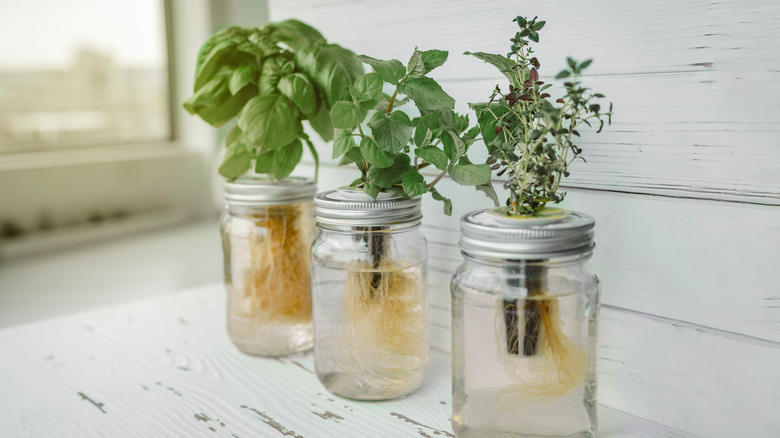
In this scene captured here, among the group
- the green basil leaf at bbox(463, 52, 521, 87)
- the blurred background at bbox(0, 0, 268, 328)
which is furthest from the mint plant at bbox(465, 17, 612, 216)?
the blurred background at bbox(0, 0, 268, 328)

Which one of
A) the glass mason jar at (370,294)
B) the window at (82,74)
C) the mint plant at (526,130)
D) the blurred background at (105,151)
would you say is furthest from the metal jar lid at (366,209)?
the window at (82,74)

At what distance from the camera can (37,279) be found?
5.84 feet

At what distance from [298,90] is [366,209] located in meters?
0.18

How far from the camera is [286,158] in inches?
29.5

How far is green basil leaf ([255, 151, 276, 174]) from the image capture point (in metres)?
0.74

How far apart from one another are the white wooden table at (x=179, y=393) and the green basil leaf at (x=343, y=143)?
268 millimetres

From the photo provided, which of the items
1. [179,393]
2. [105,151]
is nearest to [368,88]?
[179,393]

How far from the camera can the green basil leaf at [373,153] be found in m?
0.59

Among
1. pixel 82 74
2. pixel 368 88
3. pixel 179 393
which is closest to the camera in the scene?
pixel 368 88

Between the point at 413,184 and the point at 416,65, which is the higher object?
the point at 416,65

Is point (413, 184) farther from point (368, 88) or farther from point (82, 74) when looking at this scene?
point (82, 74)

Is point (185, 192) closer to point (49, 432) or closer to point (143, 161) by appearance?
point (143, 161)

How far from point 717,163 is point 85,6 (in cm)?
234

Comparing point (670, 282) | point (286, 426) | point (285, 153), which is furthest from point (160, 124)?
point (670, 282)
